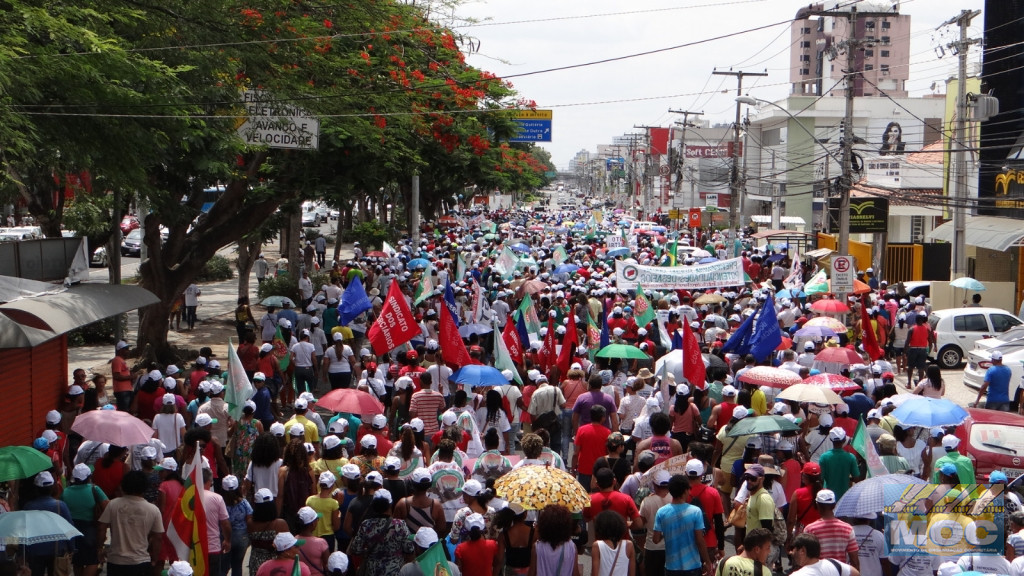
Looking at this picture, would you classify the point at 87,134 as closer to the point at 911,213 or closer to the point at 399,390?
the point at 399,390

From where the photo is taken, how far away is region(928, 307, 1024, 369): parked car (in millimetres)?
21484

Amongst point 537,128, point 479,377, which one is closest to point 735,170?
point 537,128

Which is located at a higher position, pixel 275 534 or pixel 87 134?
pixel 87 134

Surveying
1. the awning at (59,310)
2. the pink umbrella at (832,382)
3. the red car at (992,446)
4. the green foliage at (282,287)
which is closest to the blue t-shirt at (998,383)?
the red car at (992,446)

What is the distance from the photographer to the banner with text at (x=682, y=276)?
20031 millimetres

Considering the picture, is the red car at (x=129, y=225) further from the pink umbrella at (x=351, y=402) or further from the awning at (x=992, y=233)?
the pink umbrella at (x=351, y=402)

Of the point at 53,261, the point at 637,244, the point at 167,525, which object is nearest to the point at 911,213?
the point at 637,244

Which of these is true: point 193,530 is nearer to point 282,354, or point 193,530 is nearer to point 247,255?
point 282,354

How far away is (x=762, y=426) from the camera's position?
32.5 ft

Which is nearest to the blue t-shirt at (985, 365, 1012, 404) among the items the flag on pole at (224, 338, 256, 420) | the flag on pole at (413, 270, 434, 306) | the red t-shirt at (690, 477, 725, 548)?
the red t-shirt at (690, 477, 725, 548)

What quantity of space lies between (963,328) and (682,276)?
5.67 meters

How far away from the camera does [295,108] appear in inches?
664

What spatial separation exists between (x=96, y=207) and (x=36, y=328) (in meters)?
16.1

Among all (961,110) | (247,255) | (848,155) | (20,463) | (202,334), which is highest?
(961,110)
